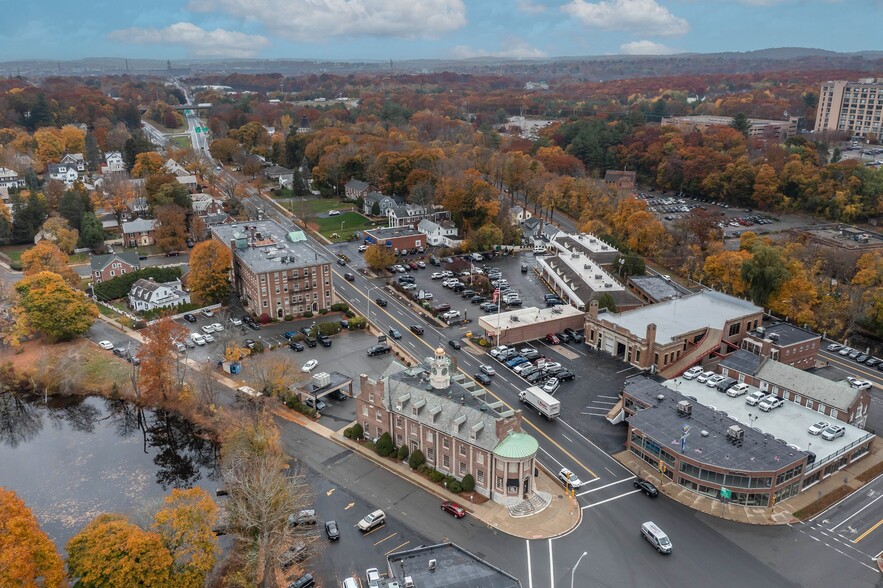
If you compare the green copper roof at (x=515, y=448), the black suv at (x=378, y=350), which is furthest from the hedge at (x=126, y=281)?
the green copper roof at (x=515, y=448)

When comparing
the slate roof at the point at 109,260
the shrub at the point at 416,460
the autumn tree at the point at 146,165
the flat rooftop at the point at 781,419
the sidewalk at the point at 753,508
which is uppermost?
the autumn tree at the point at 146,165

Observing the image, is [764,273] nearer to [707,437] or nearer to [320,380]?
[707,437]

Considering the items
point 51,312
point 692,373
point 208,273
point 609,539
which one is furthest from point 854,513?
point 51,312

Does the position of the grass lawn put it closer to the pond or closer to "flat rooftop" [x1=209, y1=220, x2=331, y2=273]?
"flat rooftop" [x1=209, y1=220, x2=331, y2=273]

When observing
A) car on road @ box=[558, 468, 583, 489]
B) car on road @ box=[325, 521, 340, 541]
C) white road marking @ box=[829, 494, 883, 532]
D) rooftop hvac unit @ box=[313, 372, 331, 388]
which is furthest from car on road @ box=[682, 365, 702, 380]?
car on road @ box=[325, 521, 340, 541]

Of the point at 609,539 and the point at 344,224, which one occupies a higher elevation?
the point at 344,224

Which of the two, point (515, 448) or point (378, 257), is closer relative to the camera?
point (515, 448)

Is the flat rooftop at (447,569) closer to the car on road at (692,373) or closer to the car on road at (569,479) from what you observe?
the car on road at (569,479)
